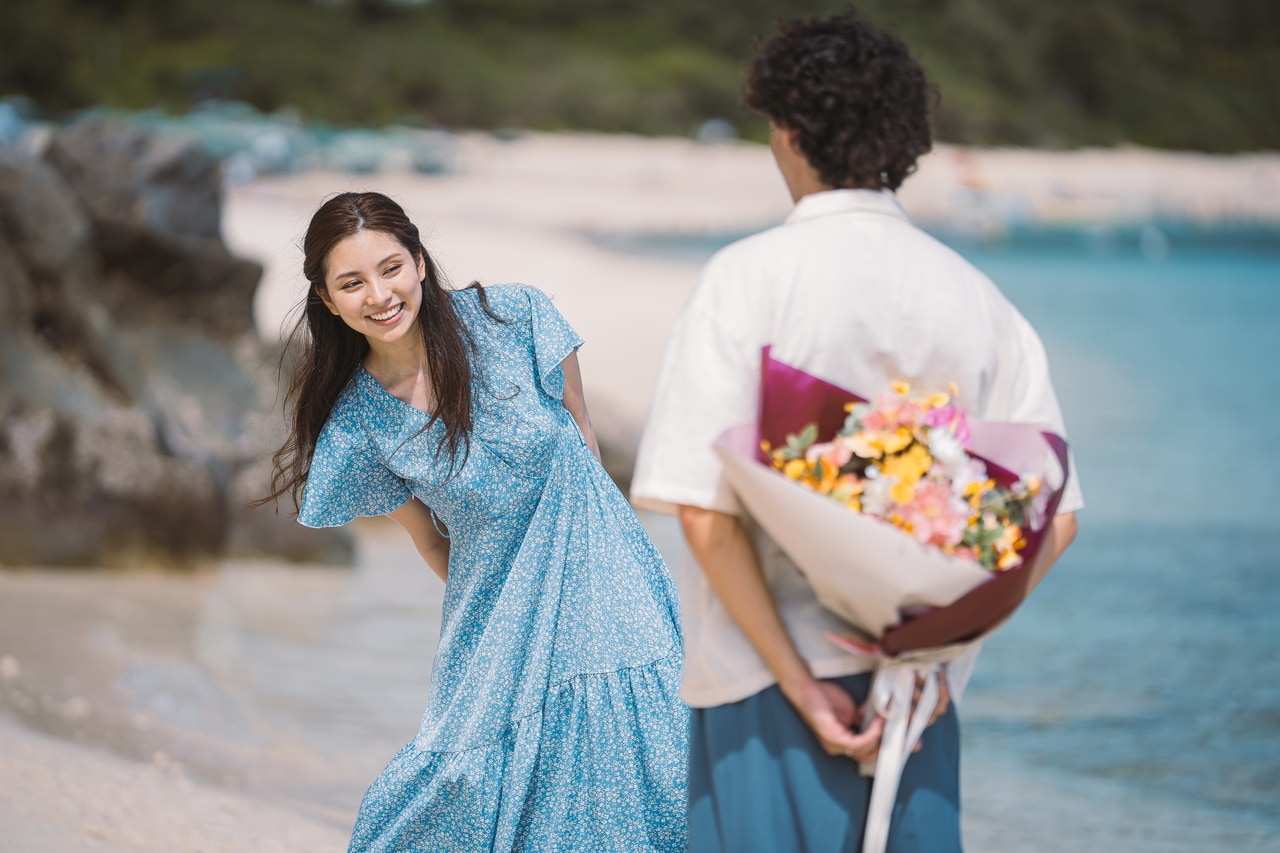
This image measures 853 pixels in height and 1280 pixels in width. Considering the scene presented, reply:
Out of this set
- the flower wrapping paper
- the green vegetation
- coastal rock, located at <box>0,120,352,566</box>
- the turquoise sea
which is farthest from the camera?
the green vegetation

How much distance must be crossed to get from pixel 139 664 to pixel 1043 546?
3.49 metres

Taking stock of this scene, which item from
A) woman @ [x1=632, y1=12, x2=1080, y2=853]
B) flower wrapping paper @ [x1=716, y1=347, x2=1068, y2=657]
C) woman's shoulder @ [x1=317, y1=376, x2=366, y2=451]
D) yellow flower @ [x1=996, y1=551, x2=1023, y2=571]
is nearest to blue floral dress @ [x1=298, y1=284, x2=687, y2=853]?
woman's shoulder @ [x1=317, y1=376, x2=366, y2=451]

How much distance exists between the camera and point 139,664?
4.35m

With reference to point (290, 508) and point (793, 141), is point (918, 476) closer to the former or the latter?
point (793, 141)

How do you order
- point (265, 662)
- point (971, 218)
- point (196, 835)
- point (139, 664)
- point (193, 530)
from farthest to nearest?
point (971, 218) → point (193, 530) → point (265, 662) → point (139, 664) → point (196, 835)

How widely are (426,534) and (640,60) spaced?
84.1ft

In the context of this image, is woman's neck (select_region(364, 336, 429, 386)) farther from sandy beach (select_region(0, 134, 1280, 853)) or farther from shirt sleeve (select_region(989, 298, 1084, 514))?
shirt sleeve (select_region(989, 298, 1084, 514))

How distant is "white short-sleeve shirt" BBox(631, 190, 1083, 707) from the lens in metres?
1.44

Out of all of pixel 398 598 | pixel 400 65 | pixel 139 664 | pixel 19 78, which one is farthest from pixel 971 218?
pixel 139 664

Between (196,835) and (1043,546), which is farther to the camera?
(196,835)

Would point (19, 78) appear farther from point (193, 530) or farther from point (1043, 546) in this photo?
point (1043, 546)

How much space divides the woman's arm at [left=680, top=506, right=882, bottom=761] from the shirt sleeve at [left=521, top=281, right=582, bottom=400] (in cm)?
77

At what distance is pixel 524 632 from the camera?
7.14 ft

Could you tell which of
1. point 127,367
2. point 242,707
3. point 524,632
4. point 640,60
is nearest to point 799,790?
point 524,632
